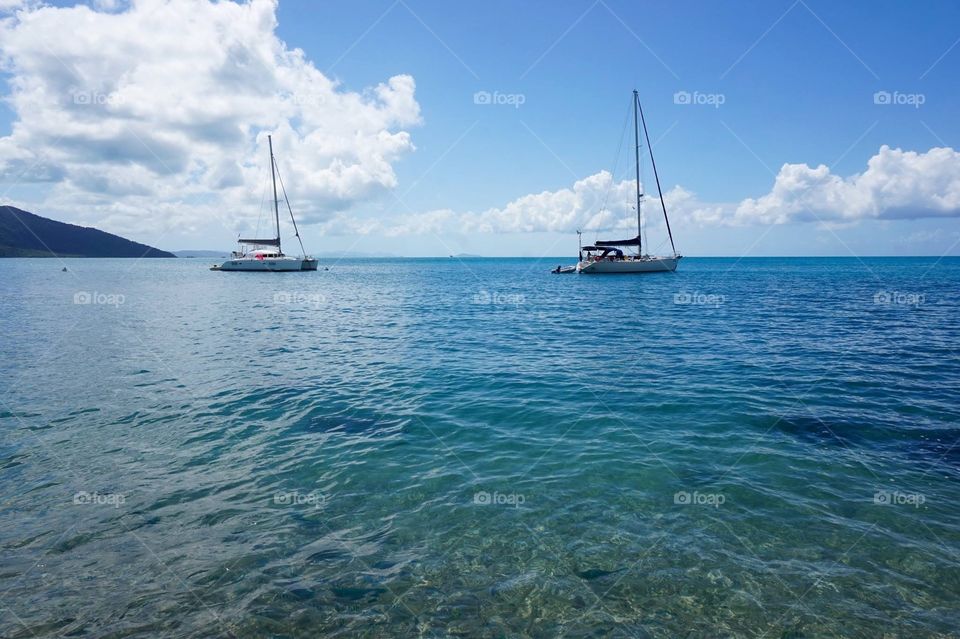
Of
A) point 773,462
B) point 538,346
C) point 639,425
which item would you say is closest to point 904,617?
point 773,462

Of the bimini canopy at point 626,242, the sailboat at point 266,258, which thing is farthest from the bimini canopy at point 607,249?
the sailboat at point 266,258

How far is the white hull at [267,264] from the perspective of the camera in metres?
107

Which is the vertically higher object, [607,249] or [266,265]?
[607,249]

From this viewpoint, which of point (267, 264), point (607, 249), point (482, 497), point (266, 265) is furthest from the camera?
point (266, 265)

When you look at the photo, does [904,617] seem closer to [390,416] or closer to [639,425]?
[639,425]

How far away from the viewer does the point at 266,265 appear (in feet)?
356

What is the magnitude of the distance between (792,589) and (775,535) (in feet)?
4.56

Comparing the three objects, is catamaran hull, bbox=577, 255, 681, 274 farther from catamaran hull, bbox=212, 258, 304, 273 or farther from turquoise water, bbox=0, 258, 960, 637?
turquoise water, bbox=0, 258, 960, 637

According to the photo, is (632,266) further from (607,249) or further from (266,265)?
(266,265)

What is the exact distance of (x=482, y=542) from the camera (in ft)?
25.7

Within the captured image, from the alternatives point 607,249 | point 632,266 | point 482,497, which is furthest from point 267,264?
point 482,497

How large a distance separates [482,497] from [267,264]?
112 metres

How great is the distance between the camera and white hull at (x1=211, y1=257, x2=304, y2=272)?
107 m

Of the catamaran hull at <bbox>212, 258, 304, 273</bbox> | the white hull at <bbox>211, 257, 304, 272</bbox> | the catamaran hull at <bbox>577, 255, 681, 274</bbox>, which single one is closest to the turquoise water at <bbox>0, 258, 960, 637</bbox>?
the catamaran hull at <bbox>577, 255, 681, 274</bbox>
